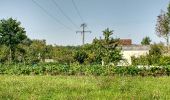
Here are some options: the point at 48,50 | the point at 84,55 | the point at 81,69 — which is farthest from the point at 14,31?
the point at 48,50

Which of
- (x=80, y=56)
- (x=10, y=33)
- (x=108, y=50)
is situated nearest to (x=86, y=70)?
(x=108, y=50)

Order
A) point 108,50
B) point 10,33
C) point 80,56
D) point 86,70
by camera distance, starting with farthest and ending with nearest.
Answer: point 80,56 < point 10,33 < point 108,50 < point 86,70

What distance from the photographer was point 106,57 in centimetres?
4750

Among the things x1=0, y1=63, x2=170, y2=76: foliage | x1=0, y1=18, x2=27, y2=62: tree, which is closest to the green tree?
x1=0, y1=18, x2=27, y2=62: tree

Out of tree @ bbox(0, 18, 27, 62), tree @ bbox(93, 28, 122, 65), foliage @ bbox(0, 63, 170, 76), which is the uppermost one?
tree @ bbox(0, 18, 27, 62)

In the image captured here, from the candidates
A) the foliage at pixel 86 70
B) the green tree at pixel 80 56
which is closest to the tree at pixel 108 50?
the foliage at pixel 86 70

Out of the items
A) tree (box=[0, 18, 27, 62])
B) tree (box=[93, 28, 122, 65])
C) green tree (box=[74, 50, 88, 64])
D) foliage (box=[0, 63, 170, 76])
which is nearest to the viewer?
foliage (box=[0, 63, 170, 76])

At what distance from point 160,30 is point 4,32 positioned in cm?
2634

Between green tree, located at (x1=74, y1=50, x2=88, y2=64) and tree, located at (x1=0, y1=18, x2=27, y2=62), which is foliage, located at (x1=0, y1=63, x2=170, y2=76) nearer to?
tree, located at (x1=0, y1=18, x2=27, y2=62)

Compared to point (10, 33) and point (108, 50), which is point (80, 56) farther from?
point (108, 50)

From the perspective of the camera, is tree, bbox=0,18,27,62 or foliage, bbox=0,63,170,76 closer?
foliage, bbox=0,63,170,76

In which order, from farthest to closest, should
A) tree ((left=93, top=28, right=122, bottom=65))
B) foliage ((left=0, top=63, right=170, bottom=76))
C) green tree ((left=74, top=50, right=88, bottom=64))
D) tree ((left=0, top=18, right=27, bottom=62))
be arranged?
green tree ((left=74, top=50, right=88, bottom=64)), tree ((left=0, top=18, right=27, bottom=62)), tree ((left=93, top=28, right=122, bottom=65)), foliage ((left=0, top=63, right=170, bottom=76))

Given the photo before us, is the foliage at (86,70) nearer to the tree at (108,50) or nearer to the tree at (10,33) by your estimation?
the tree at (108,50)

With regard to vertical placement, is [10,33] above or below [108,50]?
above
